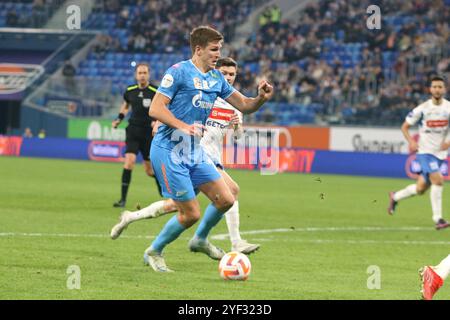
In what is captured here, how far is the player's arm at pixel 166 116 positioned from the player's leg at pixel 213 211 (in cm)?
101

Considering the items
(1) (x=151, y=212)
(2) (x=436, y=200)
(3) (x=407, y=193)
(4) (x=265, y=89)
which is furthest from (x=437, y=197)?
(4) (x=265, y=89)

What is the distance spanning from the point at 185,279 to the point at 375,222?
8.57 meters

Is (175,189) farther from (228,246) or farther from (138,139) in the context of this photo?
(138,139)

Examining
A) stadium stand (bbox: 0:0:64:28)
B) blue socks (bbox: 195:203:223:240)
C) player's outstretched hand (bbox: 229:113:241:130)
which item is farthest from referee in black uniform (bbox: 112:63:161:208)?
stadium stand (bbox: 0:0:64:28)

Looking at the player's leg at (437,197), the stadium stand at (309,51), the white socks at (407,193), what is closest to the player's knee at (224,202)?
the player's leg at (437,197)

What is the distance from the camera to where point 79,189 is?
904 inches

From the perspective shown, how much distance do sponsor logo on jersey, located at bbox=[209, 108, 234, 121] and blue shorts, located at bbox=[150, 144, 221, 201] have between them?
2039mm

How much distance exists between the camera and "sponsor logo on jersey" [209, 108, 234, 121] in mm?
12477

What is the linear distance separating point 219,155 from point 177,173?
2.24 meters

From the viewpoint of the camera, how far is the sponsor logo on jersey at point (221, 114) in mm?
12477

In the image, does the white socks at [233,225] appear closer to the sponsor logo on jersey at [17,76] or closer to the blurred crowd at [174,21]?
the blurred crowd at [174,21]

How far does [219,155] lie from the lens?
12469 mm

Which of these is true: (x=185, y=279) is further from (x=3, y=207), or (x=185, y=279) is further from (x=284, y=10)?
(x=284, y=10)
